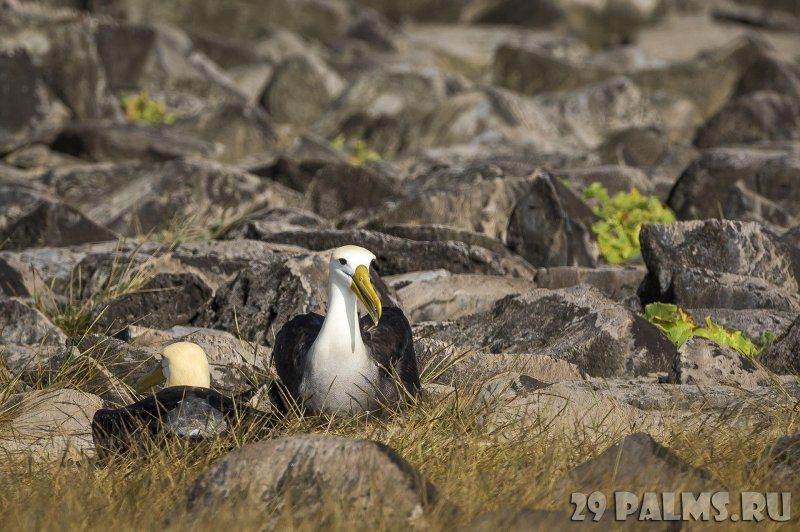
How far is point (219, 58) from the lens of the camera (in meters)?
22.2

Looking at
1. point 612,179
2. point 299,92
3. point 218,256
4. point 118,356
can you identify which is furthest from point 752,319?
point 299,92

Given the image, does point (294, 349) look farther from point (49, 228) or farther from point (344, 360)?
point (49, 228)

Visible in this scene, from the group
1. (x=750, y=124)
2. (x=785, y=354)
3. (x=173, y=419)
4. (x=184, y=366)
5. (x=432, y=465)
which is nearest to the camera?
(x=432, y=465)

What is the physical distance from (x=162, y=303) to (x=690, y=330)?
3181 millimetres

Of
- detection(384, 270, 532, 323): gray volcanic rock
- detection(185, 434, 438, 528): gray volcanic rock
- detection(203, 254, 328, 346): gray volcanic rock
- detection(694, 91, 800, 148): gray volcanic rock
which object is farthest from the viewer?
detection(694, 91, 800, 148): gray volcanic rock

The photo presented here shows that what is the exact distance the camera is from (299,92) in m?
20.1

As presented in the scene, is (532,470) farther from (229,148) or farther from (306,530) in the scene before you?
(229,148)

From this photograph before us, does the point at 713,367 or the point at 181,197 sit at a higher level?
the point at 713,367

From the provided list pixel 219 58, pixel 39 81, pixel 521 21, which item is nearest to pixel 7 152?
pixel 39 81

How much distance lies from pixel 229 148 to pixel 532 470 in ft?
37.2

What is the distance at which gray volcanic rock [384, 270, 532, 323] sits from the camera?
796 centimetres

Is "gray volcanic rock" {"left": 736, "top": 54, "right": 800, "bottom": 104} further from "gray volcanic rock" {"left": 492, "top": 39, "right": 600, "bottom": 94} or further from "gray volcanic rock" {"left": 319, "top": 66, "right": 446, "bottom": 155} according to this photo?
"gray volcanic rock" {"left": 319, "top": 66, "right": 446, "bottom": 155}

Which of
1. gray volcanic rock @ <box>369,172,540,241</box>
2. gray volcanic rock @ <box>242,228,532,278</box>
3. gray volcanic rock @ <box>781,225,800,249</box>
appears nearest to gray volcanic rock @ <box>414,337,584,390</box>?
gray volcanic rock @ <box>242,228,532,278</box>

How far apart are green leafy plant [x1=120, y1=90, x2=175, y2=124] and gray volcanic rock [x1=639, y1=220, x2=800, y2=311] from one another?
33.9ft
